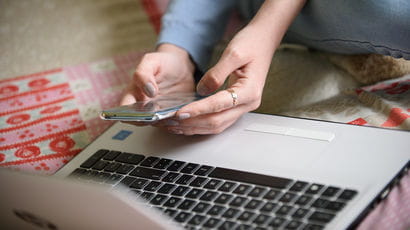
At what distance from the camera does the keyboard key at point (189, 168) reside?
598mm

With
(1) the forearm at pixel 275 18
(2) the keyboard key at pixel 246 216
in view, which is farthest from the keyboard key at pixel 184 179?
(1) the forearm at pixel 275 18

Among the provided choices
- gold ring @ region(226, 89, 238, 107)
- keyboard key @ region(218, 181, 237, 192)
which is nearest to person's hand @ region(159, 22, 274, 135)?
gold ring @ region(226, 89, 238, 107)

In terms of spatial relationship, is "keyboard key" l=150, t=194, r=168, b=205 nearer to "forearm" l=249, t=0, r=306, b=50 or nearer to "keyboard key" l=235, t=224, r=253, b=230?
"keyboard key" l=235, t=224, r=253, b=230

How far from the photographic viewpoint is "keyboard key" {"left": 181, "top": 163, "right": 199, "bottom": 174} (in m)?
0.60

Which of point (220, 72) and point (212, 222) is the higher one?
point (220, 72)

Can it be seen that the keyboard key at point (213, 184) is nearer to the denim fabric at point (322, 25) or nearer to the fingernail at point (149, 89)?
the fingernail at point (149, 89)

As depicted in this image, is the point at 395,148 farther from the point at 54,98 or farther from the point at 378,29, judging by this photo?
the point at 54,98

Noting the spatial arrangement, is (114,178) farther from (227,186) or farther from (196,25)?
(196,25)

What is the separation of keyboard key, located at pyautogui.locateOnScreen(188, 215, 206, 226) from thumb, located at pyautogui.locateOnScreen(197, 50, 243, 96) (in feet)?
0.69

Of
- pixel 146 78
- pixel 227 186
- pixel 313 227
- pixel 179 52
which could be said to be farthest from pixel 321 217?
pixel 179 52

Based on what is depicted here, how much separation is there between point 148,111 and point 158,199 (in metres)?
0.11

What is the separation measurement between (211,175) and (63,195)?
210 mm

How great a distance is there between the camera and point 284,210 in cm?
48

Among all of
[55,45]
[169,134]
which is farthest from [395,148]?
[55,45]
